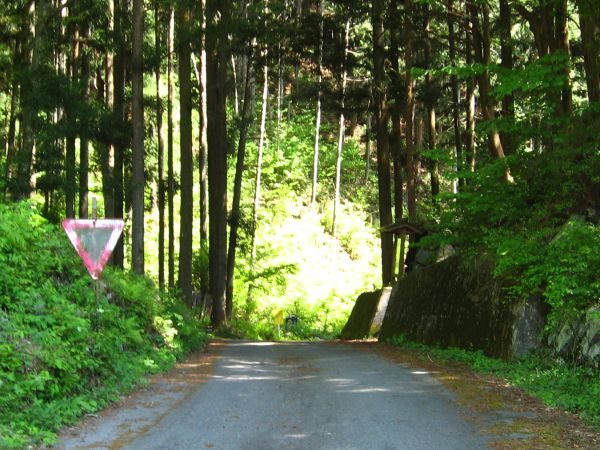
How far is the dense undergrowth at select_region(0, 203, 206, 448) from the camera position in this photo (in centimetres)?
725

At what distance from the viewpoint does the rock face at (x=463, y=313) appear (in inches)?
485

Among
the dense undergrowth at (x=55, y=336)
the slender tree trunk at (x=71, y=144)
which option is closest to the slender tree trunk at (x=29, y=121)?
the slender tree trunk at (x=71, y=144)

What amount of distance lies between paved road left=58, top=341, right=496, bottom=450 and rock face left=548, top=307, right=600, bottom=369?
202 centimetres

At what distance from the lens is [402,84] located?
24297 mm

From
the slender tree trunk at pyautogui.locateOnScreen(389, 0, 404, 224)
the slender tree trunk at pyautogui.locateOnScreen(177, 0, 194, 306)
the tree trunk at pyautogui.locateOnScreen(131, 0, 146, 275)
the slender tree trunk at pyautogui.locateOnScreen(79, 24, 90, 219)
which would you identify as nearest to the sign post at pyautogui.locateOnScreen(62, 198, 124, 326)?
the tree trunk at pyautogui.locateOnScreen(131, 0, 146, 275)

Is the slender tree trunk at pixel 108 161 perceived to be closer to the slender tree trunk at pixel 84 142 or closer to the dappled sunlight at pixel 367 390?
the slender tree trunk at pixel 84 142

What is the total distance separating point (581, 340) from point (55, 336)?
24.3 ft

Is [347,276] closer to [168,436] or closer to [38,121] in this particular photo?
[38,121]

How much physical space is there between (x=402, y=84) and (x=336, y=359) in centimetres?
1260

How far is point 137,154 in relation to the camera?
16.8m

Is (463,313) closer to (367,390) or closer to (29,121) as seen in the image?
(367,390)

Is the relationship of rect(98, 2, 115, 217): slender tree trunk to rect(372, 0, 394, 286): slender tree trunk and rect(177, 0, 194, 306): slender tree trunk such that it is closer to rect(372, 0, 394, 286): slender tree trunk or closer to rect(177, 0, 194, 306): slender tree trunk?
rect(177, 0, 194, 306): slender tree trunk

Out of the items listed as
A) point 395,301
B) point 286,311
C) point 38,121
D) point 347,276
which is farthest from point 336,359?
point 347,276

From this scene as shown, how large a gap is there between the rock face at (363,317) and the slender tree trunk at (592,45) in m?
11.5
